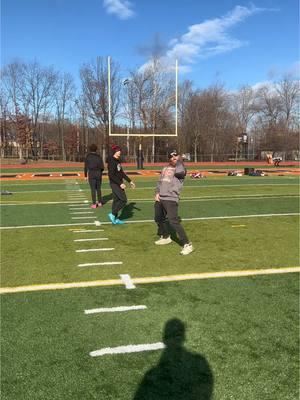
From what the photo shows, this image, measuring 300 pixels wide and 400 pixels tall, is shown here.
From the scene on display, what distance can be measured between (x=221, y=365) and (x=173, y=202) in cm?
359

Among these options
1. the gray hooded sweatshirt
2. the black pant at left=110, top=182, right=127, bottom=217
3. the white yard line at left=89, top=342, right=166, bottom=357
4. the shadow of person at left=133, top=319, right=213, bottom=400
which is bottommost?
the shadow of person at left=133, top=319, right=213, bottom=400

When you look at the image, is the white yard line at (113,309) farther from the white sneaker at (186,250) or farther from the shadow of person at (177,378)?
the white sneaker at (186,250)

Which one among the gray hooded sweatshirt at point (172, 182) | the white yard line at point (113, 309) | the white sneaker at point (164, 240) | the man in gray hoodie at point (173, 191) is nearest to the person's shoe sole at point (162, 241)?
the white sneaker at point (164, 240)

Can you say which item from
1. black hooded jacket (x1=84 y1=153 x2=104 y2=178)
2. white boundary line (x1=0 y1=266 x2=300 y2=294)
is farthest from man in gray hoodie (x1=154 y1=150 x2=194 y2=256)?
black hooded jacket (x1=84 y1=153 x2=104 y2=178)

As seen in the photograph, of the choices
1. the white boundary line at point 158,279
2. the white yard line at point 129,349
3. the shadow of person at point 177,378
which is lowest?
the shadow of person at point 177,378

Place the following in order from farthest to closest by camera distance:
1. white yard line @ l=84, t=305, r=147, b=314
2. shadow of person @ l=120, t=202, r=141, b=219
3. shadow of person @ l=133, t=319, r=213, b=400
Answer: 1. shadow of person @ l=120, t=202, r=141, b=219
2. white yard line @ l=84, t=305, r=147, b=314
3. shadow of person @ l=133, t=319, r=213, b=400

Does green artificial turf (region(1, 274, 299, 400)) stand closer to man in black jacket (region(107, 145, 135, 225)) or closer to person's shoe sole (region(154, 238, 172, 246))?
→ person's shoe sole (region(154, 238, 172, 246))

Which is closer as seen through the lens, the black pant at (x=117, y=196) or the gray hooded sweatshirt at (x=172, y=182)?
the gray hooded sweatshirt at (x=172, y=182)

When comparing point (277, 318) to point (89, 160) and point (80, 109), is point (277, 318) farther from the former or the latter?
point (80, 109)

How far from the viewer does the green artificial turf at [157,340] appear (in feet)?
9.86

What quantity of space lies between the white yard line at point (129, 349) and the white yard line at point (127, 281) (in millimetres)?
1473

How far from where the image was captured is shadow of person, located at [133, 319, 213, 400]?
2926 millimetres

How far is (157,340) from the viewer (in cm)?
370

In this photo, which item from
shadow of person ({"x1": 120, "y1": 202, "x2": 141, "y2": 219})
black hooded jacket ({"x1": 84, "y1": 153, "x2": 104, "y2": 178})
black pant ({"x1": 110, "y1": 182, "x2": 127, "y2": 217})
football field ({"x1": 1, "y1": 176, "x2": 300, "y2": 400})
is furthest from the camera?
black hooded jacket ({"x1": 84, "y1": 153, "x2": 104, "y2": 178})
